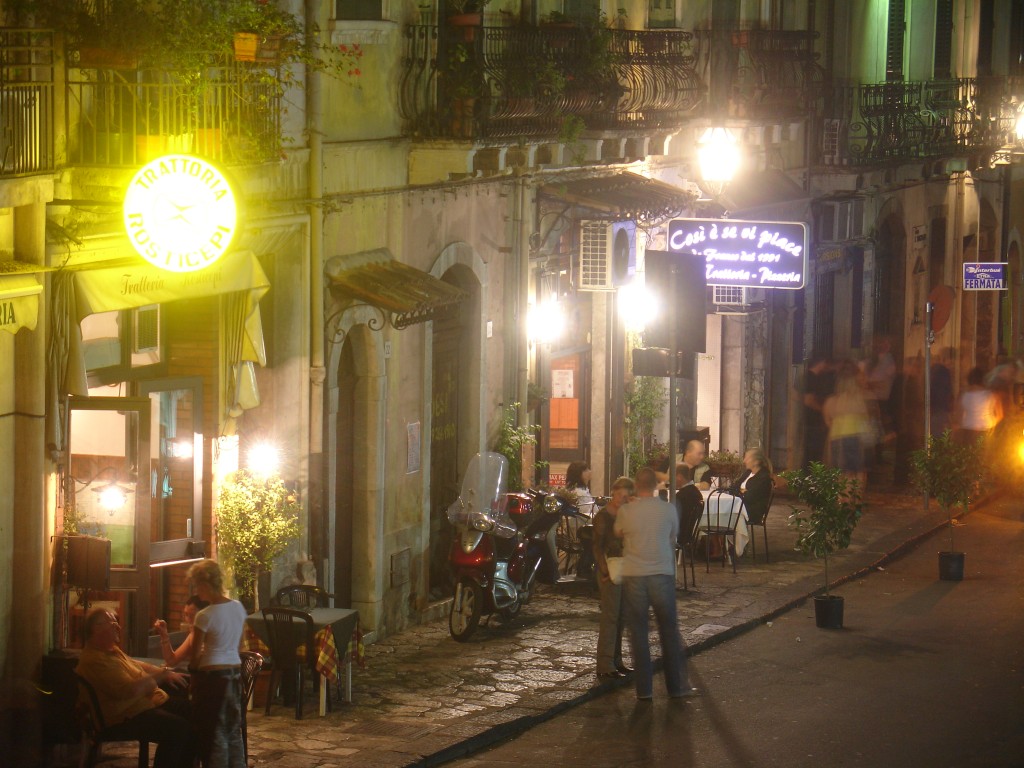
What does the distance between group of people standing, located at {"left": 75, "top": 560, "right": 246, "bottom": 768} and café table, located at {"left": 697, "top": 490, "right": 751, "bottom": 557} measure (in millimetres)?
9350

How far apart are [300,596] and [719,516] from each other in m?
6.88

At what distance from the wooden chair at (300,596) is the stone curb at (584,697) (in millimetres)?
1909

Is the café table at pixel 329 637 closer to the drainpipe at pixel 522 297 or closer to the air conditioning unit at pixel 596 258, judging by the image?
the drainpipe at pixel 522 297

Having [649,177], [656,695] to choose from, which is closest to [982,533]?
[649,177]

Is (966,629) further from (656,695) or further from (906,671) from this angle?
(656,695)

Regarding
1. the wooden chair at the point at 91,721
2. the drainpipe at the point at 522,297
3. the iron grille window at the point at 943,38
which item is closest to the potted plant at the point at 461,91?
the drainpipe at the point at 522,297

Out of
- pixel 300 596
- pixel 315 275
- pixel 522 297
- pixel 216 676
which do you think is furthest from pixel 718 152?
pixel 216 676

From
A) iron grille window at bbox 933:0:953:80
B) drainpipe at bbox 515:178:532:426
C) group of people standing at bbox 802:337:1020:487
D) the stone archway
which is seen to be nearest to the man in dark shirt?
group of people standing at bbox 802:337:1020:487

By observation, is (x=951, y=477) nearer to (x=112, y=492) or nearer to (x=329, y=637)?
(x=329, y=637)

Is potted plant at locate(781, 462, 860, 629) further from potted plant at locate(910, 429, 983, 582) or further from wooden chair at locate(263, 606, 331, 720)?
wooden chair at locate(263, 606, 331, 720)

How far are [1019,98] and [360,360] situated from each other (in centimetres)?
1996

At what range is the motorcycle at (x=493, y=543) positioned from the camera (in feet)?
50.9

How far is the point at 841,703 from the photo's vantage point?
43.7 ft

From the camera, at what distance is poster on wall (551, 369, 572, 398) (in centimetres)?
2198
